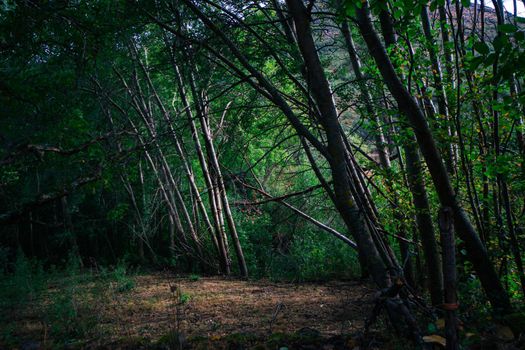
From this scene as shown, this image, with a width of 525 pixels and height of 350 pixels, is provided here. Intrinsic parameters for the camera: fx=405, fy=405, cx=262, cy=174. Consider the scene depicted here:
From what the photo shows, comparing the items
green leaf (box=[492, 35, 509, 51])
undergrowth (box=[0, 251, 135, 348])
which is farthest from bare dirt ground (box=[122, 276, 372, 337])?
green leaf (box=[492, 35, 509, 51])

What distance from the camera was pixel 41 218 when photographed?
17.6 metres

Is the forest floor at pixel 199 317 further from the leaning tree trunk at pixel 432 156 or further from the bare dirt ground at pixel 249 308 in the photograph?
the leaning tree trunk at pixel 432 156

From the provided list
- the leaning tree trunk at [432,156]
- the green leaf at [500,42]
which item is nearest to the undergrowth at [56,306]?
the leaning tree trunk at [432,156]

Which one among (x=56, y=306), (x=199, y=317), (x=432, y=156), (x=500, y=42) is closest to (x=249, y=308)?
(x=199, y=317)

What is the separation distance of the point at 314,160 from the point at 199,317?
2.83 metres

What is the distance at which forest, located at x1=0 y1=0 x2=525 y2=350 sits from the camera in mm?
3121

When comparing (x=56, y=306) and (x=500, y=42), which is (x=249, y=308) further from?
(x=500, y=42)

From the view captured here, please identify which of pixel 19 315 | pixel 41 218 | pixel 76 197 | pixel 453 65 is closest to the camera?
pixel 453 65

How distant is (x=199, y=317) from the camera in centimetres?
585

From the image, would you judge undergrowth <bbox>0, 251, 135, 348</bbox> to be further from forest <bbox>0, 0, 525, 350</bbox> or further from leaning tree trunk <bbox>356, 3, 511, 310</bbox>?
leaning tree trunk <bbox>356, 3, 511, 310</bbox>

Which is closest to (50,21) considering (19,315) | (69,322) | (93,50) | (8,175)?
(93,50)

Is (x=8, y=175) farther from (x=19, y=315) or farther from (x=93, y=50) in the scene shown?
(x=93, y=50)

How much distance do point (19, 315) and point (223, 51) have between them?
17.3 feet

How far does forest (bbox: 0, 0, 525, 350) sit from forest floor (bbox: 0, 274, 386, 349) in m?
0.05
